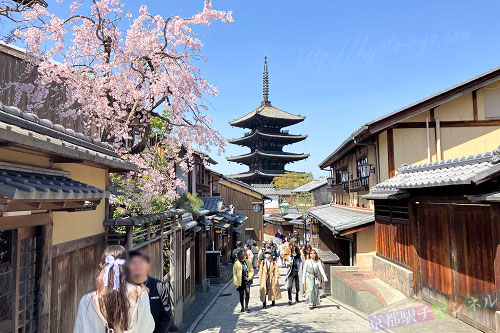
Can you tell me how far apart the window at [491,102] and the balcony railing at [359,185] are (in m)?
4.82

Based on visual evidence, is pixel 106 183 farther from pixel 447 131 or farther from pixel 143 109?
pixel 447 131

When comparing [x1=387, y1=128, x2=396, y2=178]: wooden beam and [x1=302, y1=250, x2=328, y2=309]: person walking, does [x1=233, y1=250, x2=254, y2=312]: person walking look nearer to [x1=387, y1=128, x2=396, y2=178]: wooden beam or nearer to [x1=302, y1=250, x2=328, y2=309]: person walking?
[x1=302, y1=250, x2=328, y2=309]: person walking

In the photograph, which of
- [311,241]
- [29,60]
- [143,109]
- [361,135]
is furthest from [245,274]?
[311,241]

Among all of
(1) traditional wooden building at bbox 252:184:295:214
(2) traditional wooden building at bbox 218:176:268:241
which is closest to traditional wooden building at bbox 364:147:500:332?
(2) traditional wooden building at bbox 218:176:268:241

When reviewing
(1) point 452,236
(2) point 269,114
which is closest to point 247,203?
(2) point 269,114

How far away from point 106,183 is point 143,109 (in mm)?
2520

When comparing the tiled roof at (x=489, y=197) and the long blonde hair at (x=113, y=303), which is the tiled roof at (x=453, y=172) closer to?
the tiled roof at (x=489, y=197)

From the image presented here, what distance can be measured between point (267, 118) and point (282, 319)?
39881 mm

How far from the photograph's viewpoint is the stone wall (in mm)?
8977

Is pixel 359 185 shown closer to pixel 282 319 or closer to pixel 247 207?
pixel 282 319

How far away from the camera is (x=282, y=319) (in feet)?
32.0

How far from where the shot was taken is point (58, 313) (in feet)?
14.2

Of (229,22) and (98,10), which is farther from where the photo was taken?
(229,22)

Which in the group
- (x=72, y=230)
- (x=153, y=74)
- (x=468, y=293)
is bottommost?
(x=468, y=293)
